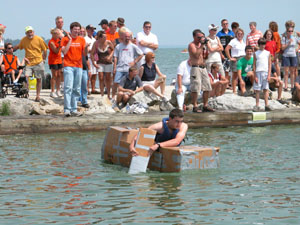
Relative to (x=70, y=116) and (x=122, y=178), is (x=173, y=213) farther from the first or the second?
(x=70, y=116)

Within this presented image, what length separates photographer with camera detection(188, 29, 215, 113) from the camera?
15.8 meters

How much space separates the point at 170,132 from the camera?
→ 11.2 metres

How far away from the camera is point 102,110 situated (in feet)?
54.4

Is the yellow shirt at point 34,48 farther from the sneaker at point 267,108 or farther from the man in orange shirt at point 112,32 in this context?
the sneaker at point 267,108

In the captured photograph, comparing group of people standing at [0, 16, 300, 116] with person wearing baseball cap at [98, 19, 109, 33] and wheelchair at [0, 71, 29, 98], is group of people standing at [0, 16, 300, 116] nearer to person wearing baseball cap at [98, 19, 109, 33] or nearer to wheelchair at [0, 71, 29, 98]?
person wearing baseball cap at [98, 19, 109, 33]

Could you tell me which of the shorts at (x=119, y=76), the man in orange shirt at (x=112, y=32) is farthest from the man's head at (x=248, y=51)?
the shorts at (x=119, y=76)

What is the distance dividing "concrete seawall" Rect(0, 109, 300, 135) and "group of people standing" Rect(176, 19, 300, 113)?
0.37 meters

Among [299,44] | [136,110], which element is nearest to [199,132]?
[136,110]

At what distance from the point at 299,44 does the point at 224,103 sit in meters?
4.75

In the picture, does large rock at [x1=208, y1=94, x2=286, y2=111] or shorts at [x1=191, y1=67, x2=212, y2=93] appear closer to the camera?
shorts at [x1=191, y1=67, x2=212, y2=93]

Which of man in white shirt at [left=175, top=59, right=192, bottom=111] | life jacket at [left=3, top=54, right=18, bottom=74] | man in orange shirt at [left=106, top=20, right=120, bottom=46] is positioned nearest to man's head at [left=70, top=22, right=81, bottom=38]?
man in white shirt at [left=175, top=59, right=192, bottom=111]

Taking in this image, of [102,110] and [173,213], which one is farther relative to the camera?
[102,110]

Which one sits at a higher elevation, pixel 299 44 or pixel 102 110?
pixel 299 44

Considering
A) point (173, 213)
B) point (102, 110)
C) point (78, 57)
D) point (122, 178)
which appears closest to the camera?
point (173, 213)
